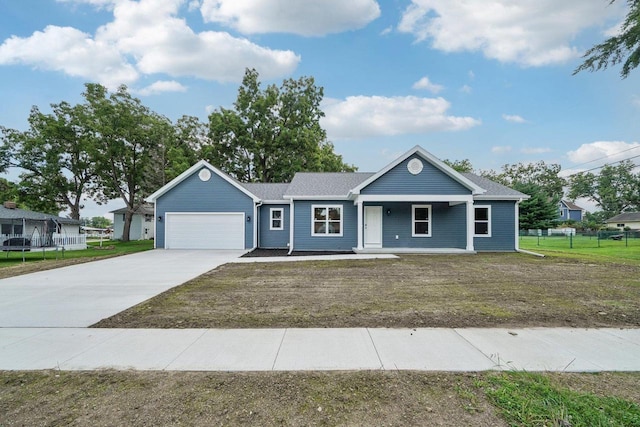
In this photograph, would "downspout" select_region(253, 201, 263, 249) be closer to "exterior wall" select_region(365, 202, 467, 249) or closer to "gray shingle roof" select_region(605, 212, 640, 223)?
"exterior wall" select_region(365, 202, 467, 249)

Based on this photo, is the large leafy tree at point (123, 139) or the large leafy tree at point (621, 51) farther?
the large leafy tree at point (123, 139)

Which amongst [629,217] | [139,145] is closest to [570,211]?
[629,217]

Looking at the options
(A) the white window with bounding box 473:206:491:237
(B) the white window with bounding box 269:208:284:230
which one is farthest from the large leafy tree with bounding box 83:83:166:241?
(A) the white window with bounding box 473:206:491:237

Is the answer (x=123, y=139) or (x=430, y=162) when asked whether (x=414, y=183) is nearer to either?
(x=430, y=162)

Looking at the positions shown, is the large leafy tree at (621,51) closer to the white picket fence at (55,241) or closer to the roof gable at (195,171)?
the roof gable at (195,171)

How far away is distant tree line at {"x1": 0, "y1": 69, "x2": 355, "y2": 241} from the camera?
80.6ft

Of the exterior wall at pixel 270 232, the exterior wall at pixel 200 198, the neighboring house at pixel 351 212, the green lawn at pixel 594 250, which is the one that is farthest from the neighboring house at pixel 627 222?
the exterior wall at pixel 200 198

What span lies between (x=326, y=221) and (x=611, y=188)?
6676 cm

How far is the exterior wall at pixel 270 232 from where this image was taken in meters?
17.4

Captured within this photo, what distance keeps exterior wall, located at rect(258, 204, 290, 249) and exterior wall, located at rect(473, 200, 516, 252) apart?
33.3ft

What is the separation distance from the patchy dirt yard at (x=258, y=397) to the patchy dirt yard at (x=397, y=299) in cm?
156

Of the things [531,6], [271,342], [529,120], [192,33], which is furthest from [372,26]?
[271,342]

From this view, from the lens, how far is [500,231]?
15984 millimetres

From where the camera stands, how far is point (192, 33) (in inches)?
634
